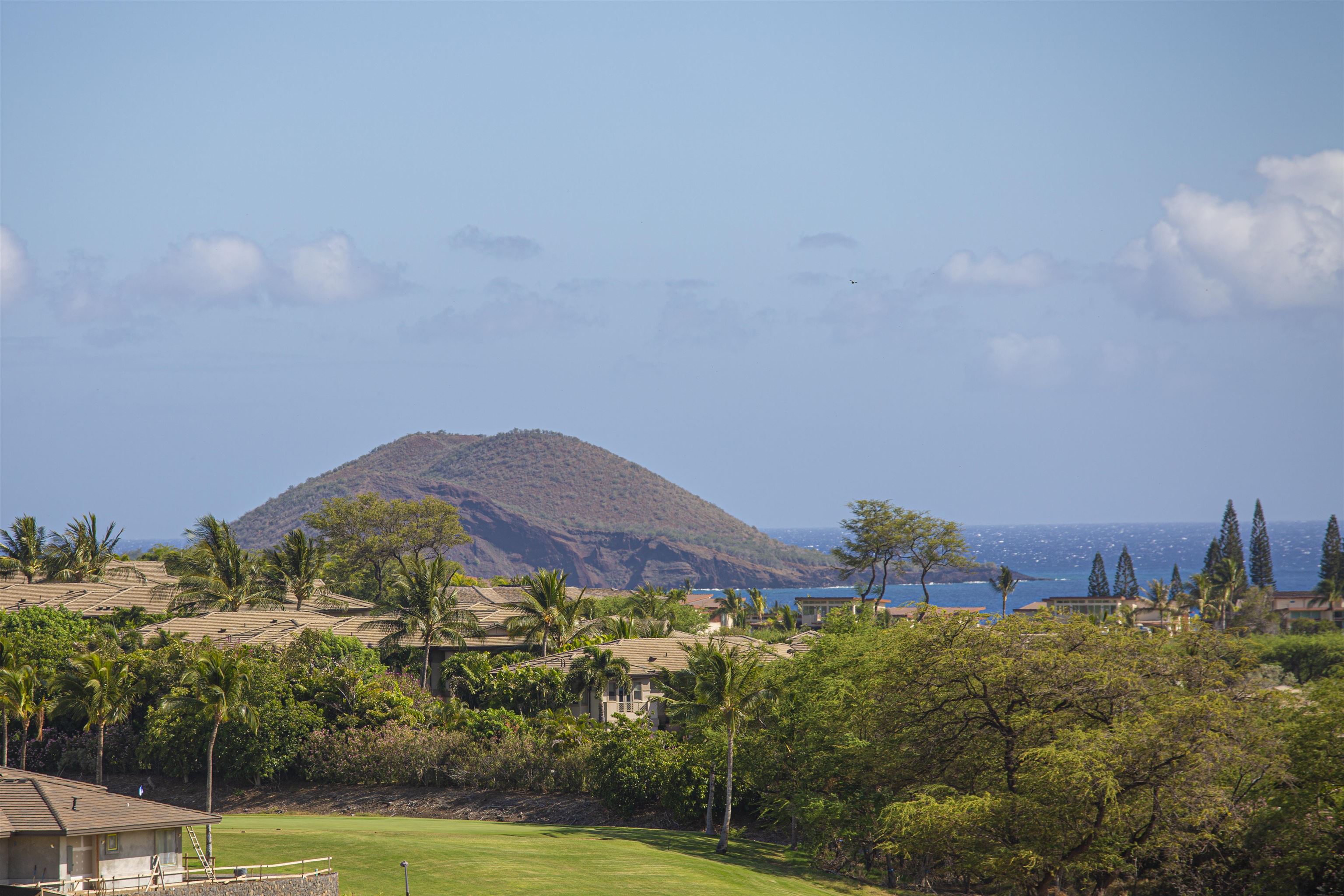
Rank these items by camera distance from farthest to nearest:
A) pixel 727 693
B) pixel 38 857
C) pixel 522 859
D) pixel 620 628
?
1. pixel 620 628
2. pixel 727 693
3. pixel 522 859
4. pixel 38 857

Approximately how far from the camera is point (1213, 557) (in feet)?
523

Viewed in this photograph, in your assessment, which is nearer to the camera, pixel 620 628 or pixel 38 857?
pixel 38 857

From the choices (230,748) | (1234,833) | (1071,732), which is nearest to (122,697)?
(230,748)

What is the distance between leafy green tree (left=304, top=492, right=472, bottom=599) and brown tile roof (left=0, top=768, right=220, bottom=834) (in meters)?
77.1

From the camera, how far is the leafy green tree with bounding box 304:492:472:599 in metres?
114

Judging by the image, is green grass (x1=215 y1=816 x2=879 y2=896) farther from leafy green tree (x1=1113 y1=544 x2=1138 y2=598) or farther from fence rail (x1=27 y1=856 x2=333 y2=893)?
leafy green tree (x1=1113 y1=544 x2=1138 y2=598)

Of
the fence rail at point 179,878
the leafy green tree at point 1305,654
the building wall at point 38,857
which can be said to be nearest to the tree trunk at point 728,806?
the fence rail at point 179,878

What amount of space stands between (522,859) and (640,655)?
28541mm

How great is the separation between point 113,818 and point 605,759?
22814mm

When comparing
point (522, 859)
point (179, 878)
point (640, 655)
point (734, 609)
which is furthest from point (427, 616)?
point (734, 609)

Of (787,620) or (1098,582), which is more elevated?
(1098,582)

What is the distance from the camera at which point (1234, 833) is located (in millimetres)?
39031

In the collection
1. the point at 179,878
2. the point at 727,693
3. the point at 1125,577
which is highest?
the point at 1125,577

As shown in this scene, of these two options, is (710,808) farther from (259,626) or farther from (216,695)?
(259,626)
